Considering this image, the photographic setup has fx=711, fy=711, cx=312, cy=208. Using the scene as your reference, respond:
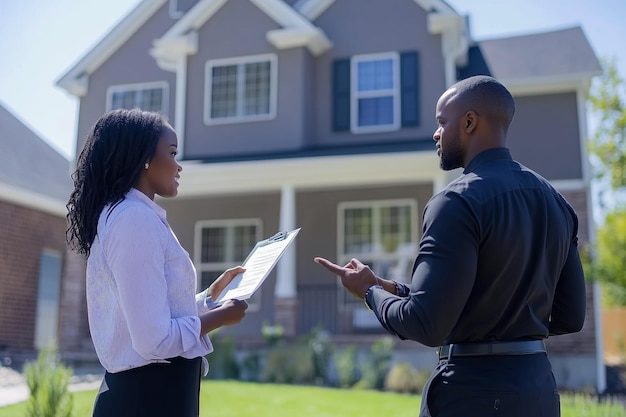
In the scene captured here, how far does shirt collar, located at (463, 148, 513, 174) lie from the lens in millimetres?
2477

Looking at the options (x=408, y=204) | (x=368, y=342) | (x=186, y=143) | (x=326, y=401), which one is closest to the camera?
(x=326, y=401)

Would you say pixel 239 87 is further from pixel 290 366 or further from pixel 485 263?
pixel 485 263

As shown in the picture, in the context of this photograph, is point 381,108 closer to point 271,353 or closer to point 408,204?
point 408,204

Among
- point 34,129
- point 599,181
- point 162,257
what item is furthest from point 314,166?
point 162,257

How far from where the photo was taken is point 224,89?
15227 millimetres

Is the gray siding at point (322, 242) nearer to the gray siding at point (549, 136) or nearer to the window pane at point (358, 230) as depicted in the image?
the window pane at point (358, 230)

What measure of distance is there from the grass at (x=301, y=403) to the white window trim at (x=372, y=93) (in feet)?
20.9

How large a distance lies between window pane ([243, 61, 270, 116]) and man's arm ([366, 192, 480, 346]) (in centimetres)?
1296

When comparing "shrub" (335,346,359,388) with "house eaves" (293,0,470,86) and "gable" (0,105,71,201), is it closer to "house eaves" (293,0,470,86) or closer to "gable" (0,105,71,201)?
"house eaves" (293,0,470,86)

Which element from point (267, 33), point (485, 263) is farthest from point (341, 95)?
point (485, 263)

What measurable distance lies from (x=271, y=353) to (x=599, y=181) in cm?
731

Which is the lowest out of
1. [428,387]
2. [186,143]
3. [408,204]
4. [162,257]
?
[428,387]

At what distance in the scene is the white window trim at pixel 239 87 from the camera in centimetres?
1480

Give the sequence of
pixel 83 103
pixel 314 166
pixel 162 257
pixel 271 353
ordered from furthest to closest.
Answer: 1. pixel 83 103
2. pixel 314 166
3. pixel 271 353
4. pixel 162 257
